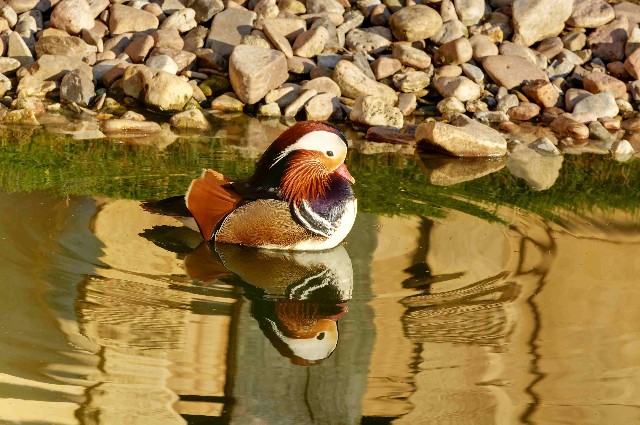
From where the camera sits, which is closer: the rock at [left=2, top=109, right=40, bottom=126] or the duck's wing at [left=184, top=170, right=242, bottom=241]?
the duck's wing at [left=184, top=170, right=242, bottom=241]

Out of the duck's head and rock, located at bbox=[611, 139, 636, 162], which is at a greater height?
rock, located at bbox=[611, 139, 636, 162]

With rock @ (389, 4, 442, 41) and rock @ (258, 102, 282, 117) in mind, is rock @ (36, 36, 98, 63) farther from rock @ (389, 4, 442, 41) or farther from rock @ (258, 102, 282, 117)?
rock @ (389, 4, 442, 41)

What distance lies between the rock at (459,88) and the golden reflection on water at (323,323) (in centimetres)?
363

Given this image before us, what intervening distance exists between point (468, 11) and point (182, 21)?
2.74 m

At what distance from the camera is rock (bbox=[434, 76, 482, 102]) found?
1030 cm

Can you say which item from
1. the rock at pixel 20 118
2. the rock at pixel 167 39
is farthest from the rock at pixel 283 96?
the rock at pixel 20 118

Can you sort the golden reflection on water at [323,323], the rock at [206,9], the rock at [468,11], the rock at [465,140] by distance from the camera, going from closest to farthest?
1. the golden reflection on water at [323,323]
2. the rock at [465,140]
3. the rock at [206,9]
4. the rock at [468,11]

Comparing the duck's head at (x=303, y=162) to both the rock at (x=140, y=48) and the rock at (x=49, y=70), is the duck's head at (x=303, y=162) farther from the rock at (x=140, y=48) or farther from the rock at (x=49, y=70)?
the rock at (x=140, y=48)

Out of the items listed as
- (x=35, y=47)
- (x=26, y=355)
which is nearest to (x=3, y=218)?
(x=26, y=355)

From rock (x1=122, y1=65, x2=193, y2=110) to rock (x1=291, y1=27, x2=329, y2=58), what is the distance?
1207 millimetres

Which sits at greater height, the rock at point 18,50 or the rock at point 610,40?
the rock at point 610,40

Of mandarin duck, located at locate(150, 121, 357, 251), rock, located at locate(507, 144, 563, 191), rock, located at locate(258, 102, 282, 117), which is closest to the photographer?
mandarin duck, located at locate(150, 121, 357, 251)

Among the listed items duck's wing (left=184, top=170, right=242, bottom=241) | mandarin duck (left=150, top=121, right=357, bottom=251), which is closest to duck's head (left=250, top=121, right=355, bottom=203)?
mandarin duck (left=150, top=121, right=357, bottom=251)

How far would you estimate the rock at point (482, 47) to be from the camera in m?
10.9
